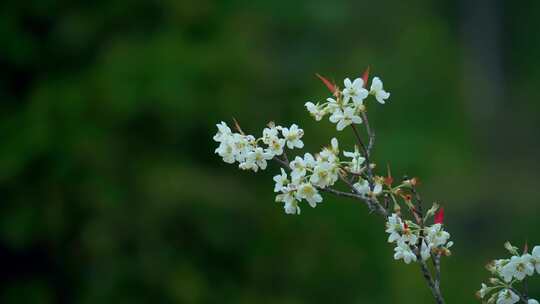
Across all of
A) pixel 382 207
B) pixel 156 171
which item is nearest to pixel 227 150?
pixel 382 207

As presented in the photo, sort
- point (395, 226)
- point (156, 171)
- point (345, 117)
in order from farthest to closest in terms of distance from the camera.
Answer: point (156, 171), point (345, 117), point (395, 226)

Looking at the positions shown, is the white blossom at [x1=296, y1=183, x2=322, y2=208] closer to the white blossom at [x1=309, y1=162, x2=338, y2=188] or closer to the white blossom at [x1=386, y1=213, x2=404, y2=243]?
the white blossom at [x1=309, y1=162, x2=338, y2=188]

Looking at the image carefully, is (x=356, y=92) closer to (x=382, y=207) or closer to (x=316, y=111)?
(x=316, y=111)

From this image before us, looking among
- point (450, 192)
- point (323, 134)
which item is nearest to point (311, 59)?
point (323, 134)

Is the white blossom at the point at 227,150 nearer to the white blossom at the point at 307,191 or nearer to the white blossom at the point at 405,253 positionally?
the white blossom at the point at 307,191

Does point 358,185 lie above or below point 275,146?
below

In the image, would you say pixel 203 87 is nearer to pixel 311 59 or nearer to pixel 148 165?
pixel 148 165
